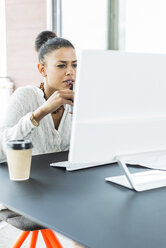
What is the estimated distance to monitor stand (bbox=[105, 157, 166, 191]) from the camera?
1044mm

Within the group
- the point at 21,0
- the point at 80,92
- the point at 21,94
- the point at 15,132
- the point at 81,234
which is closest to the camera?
the point at 81,234

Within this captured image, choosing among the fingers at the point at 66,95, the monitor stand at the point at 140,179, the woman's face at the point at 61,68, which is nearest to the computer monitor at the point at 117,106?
the monitor stand at the point at 140,179

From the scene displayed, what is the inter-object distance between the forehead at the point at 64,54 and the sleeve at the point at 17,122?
0.21 metres

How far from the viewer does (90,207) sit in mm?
907

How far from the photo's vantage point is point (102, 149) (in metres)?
1.00

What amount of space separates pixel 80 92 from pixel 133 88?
17cm

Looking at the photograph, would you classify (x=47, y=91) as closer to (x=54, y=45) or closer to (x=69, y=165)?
(x=54, y=45)

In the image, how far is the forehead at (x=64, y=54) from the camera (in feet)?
5.68

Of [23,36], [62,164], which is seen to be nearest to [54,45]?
[62,164]

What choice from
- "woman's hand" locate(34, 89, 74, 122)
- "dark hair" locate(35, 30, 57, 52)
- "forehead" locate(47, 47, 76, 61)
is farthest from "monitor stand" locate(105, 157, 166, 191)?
"dark hair" locate(35, 30, 57, 52)

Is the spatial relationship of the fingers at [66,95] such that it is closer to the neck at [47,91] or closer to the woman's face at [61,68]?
the woman's face at [61,68]

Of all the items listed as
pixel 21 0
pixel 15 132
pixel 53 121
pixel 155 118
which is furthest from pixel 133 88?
pixel 21 0

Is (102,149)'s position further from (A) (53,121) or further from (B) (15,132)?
(A) (53,121)

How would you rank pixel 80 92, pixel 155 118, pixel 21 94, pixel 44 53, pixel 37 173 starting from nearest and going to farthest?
1. pixel 80 92
2. pixel 155 118
3. pixel 37 173
4. pixel 21 94
5. pixel 44 53
